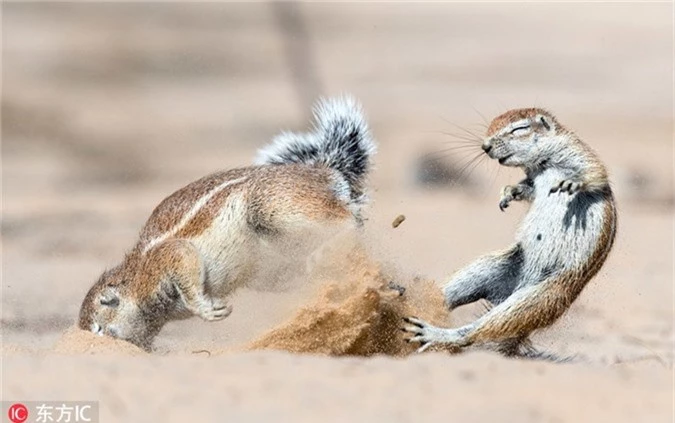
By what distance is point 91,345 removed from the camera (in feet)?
27.4

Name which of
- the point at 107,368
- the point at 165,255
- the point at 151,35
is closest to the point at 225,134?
the point at 151,35

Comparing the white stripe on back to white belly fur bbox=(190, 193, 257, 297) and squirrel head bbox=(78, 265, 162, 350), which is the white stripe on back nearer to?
white belly fur bbox=(190, 193, 257, 297)

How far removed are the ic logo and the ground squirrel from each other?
1.65 m

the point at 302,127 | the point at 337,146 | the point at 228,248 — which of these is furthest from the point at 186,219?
the point at 302,127

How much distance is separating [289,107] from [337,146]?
12691 millimetres

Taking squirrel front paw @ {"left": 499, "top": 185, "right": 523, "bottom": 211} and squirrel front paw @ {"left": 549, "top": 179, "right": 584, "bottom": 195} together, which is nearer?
squirrel front paw @ {"left": 549, "top": 179, "right": 584, "bottom": 195}

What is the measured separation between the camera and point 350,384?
692 centimetres

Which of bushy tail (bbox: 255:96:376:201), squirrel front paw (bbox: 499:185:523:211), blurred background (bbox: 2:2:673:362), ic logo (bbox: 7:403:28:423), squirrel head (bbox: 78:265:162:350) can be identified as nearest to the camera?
ic logo (bbox: 7:403:28:423)

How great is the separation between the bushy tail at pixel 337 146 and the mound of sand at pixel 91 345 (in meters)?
1.60

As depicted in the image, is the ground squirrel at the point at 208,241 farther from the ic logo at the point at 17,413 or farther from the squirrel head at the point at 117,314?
the ic logo at the point at 17,413

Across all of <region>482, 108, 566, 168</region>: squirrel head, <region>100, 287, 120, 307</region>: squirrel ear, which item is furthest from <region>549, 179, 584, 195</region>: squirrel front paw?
<region>100, 287, 120, 307</region>: squirrel ear

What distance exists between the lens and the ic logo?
688 centimetres

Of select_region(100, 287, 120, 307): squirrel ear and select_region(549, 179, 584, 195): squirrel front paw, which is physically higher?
select_region(549, 179, 584, 195): squirrel front paw

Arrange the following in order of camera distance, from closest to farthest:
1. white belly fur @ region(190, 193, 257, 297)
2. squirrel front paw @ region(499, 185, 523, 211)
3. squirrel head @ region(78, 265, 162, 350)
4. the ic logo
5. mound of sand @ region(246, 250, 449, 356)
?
the ic logo → mound of sand @ region(246, 250, 449, 356) → white belly fur @ region(190, 193, 257, 297) → squirrel head @ region(78, 265, 162, 350) → squirrel front paw @ region(499, 185, 523, 211)
